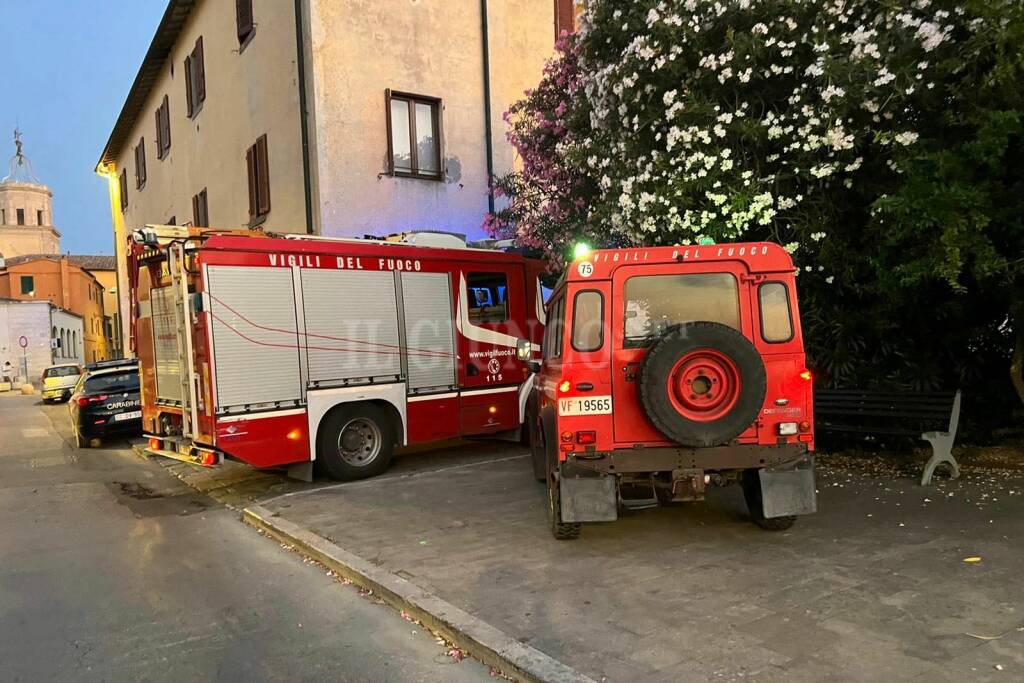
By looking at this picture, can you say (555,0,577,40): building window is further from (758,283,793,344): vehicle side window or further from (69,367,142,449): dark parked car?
(758,283,793,344): vehicle side window

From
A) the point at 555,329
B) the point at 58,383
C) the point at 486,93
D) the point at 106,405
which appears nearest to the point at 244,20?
the point at 486,93

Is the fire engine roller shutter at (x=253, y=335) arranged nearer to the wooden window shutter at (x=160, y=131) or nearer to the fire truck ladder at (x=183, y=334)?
the fire truck ladder at (x=183, y=334)

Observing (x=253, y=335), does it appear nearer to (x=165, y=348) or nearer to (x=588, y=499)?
(x=165, y=348)

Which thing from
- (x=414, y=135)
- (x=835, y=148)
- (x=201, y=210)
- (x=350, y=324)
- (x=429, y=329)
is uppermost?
(x=414, y=135)

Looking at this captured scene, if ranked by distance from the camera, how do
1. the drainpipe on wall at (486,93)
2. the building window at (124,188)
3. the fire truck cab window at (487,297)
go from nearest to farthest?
the fire truck cab window at (487,297)
the drainpipe on wall at (486,93)
the building window at (124,188)

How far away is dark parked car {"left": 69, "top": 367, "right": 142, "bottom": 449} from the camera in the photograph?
13531 millimetres

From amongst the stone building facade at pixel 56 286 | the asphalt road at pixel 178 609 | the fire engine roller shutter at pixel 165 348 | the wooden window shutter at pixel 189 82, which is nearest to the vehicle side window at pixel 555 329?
the asphalt road at pixel 178 609

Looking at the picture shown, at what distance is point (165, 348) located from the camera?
349 inches

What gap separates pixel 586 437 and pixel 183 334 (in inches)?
204

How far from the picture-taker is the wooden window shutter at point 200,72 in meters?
19.2

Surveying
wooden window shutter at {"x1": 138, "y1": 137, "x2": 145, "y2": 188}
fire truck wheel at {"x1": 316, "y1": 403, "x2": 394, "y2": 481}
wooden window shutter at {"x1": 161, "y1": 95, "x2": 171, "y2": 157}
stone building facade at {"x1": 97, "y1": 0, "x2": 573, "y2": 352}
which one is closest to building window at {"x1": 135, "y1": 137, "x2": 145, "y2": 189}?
wooden window shutter at {"x1": 138, "y1": 137, "x2": 145, "y2": 188}

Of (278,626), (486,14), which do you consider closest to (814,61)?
(278,626)

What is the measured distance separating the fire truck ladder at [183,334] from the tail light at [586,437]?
486cm

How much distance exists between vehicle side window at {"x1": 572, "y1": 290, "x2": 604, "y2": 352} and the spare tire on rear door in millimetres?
451
